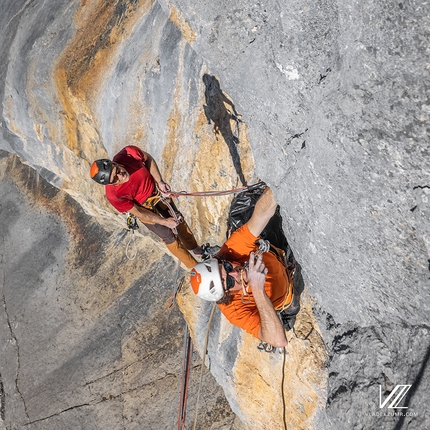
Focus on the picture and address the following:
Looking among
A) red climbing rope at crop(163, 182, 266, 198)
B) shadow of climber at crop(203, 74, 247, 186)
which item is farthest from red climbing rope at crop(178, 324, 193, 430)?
shadow of climber at crop(203, 74, 247, 186)

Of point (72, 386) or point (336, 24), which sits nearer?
point (336, 24)

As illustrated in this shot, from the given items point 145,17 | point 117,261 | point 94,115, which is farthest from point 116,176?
point 117,261

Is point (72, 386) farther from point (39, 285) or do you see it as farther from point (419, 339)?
point (419, 339)

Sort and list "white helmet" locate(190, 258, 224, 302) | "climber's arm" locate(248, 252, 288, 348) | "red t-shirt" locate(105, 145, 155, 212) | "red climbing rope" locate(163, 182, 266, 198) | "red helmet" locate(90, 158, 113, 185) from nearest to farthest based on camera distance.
A: "climber's arm" locate(248, 252, 288, 348)
"white helmet" locate(190, 258, 224, 302)
"red climbing rope" locate(163, 182, 266, 198)
"red helmet" locate(90, 158, 113, 185)
"red t-shirt" locate(105, 145, 155, 212)

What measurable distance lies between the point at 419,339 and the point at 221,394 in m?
3.74

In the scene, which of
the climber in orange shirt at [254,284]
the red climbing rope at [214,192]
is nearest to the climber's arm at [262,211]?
the climber in orange shirt at [254,284]

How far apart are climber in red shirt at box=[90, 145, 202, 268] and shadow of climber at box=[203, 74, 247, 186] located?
102cm

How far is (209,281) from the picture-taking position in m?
3.35

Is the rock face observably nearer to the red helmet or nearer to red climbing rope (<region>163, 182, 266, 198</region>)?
red climbing rope (<region>163, 182, 266, 198</region>)

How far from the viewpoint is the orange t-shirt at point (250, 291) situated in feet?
11.2

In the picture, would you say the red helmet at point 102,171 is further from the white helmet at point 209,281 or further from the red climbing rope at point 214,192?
the white helmet at point 209,281

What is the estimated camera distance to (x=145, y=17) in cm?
461

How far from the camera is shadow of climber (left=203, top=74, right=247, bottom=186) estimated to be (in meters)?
3.83

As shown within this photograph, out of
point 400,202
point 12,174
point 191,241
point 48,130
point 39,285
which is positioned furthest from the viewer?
point 12,174
